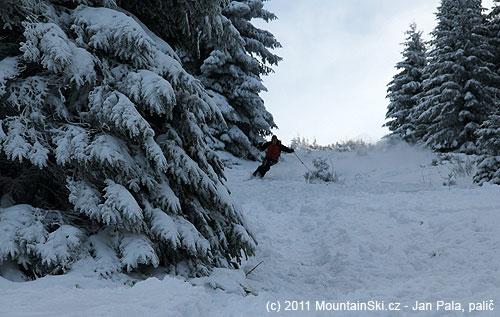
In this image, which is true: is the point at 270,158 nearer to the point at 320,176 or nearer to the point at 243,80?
the point at 320,176

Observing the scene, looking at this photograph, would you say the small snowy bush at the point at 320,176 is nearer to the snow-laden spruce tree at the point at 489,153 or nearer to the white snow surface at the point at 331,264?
the white snow surface at the point at 331,264

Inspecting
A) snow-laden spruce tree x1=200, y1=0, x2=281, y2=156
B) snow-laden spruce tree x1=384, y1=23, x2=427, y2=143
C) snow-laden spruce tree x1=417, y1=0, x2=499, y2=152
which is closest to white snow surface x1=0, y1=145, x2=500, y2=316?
snow-laden spruce tree x1=200, y1=0, x2=281, y2=156

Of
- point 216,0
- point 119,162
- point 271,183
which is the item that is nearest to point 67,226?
point 119,162

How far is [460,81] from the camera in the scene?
2277cm

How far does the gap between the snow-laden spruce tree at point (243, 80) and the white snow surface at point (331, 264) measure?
6.00m

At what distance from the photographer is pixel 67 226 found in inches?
138

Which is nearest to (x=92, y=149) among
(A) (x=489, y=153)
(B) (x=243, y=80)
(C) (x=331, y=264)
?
(C) (x=331, y=264)

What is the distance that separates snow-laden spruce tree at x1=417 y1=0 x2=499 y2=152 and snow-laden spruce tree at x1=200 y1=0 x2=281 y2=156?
11.0 metres

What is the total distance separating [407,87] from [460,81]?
5.90 metres

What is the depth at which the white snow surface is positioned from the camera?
293cm

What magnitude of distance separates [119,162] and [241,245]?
206 cm

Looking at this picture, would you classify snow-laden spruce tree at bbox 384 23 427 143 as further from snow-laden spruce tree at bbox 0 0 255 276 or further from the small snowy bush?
snow-laden spruce tree at bbox 0 0 255 276

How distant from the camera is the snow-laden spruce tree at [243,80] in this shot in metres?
18.0

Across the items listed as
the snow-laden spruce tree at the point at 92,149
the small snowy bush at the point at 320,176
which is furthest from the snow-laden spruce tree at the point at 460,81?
the snow-laden spruce tree at the point at 92,149
